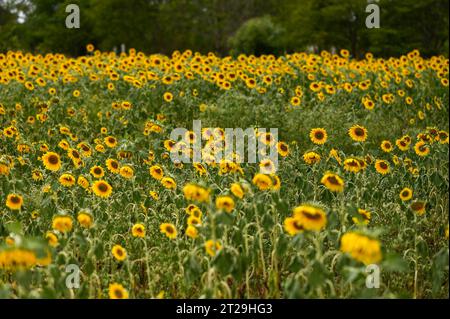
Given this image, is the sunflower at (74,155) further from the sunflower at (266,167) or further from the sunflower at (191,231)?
the sunflower at (191,231)

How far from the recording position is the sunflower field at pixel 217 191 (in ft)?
8.85

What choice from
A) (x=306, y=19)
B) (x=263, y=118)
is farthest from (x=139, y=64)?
(x=306, y=19)

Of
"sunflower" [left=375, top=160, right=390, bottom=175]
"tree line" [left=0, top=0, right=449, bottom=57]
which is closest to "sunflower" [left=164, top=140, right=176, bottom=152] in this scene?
"sunflower" [left=375, top=160, right=390, bottom=175]

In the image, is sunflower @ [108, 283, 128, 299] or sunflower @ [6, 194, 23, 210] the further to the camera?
sunflower @ [6, 194, 23, 210]

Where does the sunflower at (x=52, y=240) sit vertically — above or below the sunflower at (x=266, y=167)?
below

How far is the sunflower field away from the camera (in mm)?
2697

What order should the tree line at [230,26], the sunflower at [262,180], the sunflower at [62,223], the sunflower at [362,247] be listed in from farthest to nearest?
the tree line at [230,26]
the sunflower at [262,180]
the sunflower at [62,223]
the sunflower at [362,247]

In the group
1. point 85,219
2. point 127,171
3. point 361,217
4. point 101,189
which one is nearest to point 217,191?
point 127,171

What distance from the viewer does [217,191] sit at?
4555mm

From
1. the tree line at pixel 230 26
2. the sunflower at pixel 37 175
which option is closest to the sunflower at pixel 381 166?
the sunflower at pixel 37 175

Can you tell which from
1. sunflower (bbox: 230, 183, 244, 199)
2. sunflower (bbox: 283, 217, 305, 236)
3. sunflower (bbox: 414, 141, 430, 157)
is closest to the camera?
sunflower (bbox: 283, 217, 305, 236)

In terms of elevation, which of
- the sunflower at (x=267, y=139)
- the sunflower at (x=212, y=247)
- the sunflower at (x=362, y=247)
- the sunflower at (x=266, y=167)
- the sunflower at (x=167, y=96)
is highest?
the sunflower at (x=167, y=96)

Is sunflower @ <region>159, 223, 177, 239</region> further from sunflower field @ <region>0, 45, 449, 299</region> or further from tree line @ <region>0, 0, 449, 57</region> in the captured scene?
tree line @ <region>0, 0, 449, 57</region>

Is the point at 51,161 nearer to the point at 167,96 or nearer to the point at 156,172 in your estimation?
the point at 156,172
